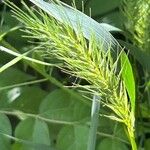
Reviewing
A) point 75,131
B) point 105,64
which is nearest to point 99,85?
point 105,64

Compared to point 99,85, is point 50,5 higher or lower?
higher

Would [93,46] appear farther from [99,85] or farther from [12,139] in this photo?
[12,139]

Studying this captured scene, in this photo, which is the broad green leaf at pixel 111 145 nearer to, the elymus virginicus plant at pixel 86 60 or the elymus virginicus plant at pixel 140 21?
the elymus virginicus plant at pixel 140 21

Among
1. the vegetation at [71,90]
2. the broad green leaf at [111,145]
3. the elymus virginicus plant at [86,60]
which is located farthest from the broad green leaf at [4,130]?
the elymus virginicus plant at [86,60]

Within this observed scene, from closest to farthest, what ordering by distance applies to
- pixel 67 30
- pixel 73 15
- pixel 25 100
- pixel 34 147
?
1. pixel 67 30
2. pixel 73 15
3. pixel 34 147
4. pixel 25 100

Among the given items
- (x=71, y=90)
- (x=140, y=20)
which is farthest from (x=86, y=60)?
(x=71, y=90)

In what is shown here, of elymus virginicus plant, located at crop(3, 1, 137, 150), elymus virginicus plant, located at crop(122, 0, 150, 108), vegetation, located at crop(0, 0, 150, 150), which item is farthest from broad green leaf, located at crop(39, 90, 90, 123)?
elymus virginicus plant, located at crop(3, 1, 137, 150)
